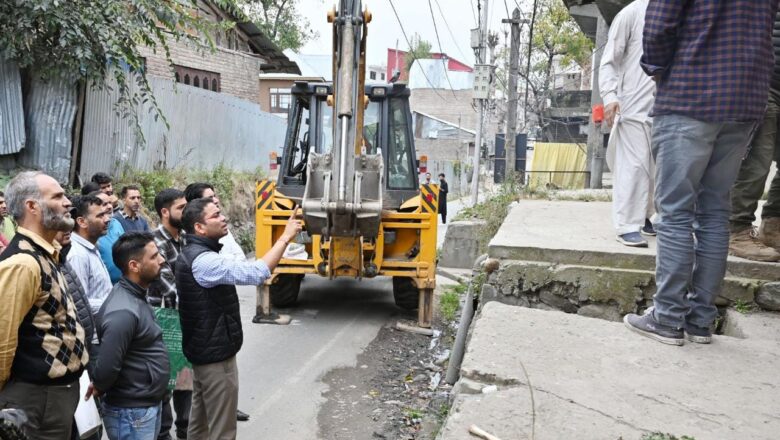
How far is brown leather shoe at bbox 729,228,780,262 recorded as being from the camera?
3719 millimetres

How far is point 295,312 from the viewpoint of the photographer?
8094 mm

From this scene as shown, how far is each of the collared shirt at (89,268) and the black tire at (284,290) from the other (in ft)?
12.8

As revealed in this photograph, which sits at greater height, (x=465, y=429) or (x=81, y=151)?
(x=81, y=151)

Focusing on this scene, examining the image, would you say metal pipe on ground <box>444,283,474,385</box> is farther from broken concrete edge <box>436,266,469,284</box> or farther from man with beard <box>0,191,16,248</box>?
broken concrete edge <box>436,266,469,284</box>

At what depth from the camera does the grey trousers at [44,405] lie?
8.43 ft

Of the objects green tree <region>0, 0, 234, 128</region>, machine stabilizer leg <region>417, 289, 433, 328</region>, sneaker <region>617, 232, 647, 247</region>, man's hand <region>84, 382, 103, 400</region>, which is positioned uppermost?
green tree <region>0, 0, 234, 128</region>

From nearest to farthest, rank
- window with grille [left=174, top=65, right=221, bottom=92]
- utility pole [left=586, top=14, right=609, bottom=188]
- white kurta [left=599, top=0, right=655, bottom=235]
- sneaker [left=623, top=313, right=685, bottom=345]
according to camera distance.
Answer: sneaker [left=623, top=313, right=685, bottom=345]
white kurta [left=599, top=0, right=655, bottom=235]
utility pole [left=586, top=14, right=609, bottom=188]
window with grille [left=174, top=65, right=221, bottom=92]

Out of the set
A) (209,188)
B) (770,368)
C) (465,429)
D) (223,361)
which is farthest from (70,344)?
Result: (770,368)

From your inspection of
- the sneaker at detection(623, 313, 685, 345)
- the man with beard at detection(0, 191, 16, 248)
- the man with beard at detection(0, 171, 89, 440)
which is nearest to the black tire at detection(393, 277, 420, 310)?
the man with beard at detection(0, 191, 16, 248)

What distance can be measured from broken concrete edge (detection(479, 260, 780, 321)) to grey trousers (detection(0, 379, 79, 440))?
101 inches

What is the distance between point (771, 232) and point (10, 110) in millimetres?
8810

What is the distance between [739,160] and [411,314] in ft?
17.9

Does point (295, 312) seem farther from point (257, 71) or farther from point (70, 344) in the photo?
point (257, 71)

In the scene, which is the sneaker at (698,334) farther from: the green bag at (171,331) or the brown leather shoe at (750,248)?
the green bag at (171,331)
